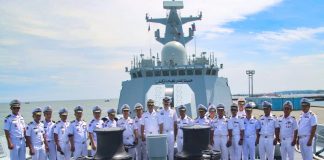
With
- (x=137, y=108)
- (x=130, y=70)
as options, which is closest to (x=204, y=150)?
(x=137, y=108)

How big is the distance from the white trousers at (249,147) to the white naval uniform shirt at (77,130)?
302cm

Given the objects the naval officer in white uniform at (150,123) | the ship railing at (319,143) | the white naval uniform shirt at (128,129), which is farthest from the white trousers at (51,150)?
the ship railing at (319,143)

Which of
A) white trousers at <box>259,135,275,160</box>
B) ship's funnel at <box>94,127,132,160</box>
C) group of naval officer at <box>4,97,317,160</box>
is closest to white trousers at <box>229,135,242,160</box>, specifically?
group of naval officer at <box>4,97,317,160</box>

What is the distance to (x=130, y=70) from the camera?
59.4 feet

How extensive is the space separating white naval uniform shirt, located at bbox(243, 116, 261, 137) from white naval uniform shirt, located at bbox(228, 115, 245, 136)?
0.09 metres

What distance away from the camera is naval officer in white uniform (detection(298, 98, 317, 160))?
644cm

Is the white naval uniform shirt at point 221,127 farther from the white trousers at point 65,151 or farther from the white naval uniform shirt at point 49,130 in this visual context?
the white naval uniform shirt at point 49,130

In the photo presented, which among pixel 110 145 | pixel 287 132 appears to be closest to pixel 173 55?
pixel 287 132

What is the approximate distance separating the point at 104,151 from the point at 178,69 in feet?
42.8

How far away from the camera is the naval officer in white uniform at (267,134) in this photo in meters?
6.71

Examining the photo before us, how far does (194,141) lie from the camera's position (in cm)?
420

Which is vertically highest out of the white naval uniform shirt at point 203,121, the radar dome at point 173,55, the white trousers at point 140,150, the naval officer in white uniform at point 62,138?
the radar dome at point 173,55

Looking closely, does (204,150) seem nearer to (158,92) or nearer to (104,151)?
(104,151)

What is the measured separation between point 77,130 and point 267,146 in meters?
3.51
